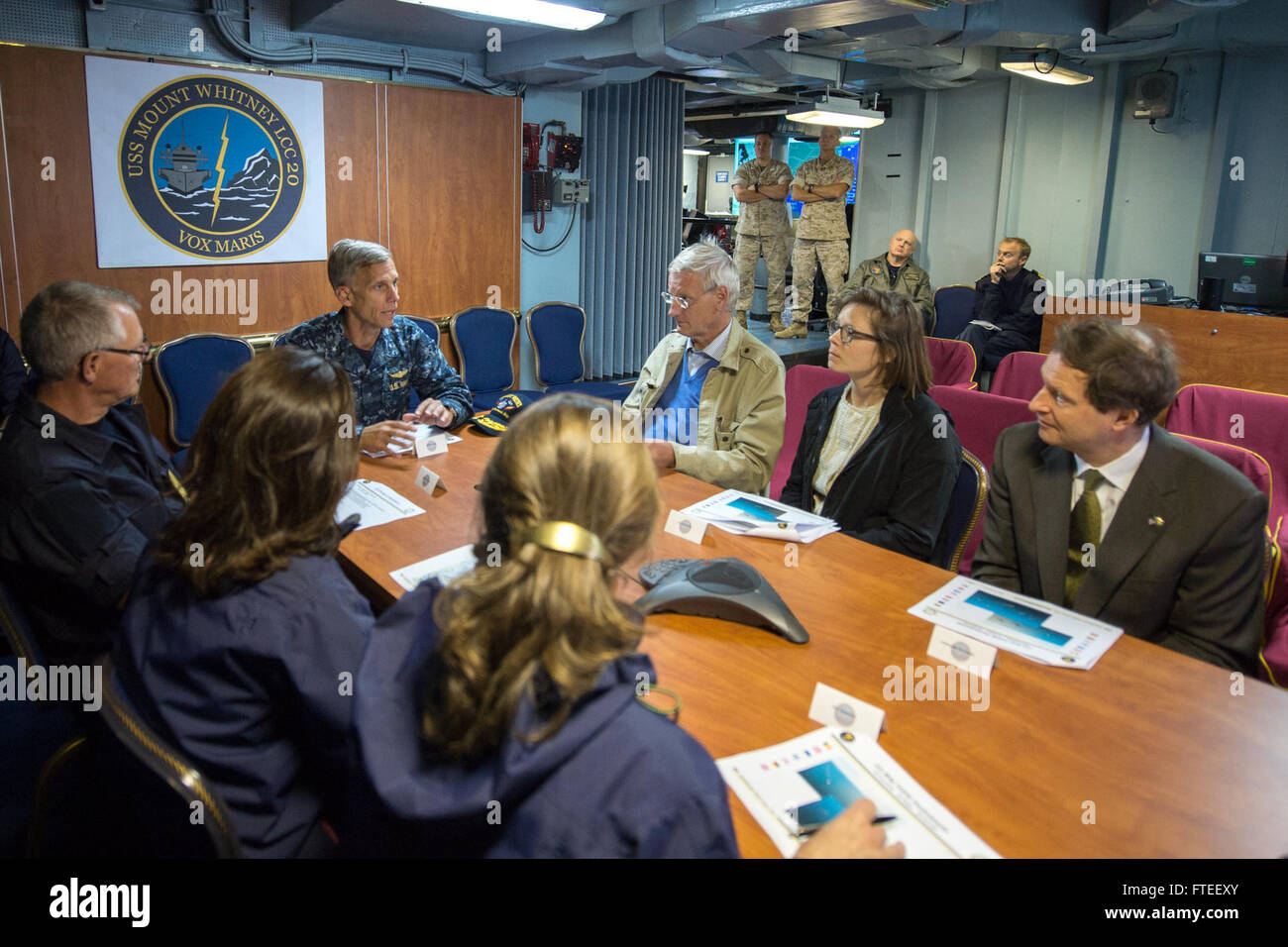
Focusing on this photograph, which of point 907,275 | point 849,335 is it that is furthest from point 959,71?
point 849,335

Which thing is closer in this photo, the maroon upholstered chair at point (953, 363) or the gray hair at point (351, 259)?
the gray hair at point (351, 259)

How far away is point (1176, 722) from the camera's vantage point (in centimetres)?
150

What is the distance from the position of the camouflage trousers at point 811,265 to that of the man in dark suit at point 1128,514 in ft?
24.6

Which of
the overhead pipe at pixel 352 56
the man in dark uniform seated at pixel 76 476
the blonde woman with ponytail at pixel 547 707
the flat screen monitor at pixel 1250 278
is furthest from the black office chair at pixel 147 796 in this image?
the flat screen monitor at pixel 1250 278

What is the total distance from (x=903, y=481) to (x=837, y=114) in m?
5.96

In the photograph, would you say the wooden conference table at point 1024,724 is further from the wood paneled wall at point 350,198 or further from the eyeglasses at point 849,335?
the wood paneled wall at point 350,198

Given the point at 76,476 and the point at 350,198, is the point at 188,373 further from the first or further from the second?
the point at 76,476

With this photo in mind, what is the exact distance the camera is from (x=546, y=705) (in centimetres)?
97

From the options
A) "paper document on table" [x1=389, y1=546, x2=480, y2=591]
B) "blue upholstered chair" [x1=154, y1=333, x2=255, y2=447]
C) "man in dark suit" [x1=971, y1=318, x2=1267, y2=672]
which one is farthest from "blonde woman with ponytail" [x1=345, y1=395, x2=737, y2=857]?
"blue upholstered chair" [x1=154, y1=333, x2=255, y2=447]

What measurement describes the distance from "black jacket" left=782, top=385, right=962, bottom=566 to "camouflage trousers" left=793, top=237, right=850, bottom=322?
23.1 ft

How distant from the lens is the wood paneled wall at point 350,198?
4406 millimetres

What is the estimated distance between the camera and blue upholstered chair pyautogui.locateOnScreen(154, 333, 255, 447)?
4.59 metres

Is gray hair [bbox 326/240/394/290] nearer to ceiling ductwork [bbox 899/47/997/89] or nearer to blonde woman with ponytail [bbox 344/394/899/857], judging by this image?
blonde woman with ponytail [bbox 344/394/899/857]

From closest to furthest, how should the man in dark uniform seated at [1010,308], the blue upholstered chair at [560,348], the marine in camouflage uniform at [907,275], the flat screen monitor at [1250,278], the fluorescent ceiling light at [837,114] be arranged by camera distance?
the flat screen monitor at [1250,278], the blue upholstered chair at [560,348], the man in dark uniform seated at [1010,308], the fluorescent ceiling light at [837,114], the marine in camouflage uniform at [907,275]
